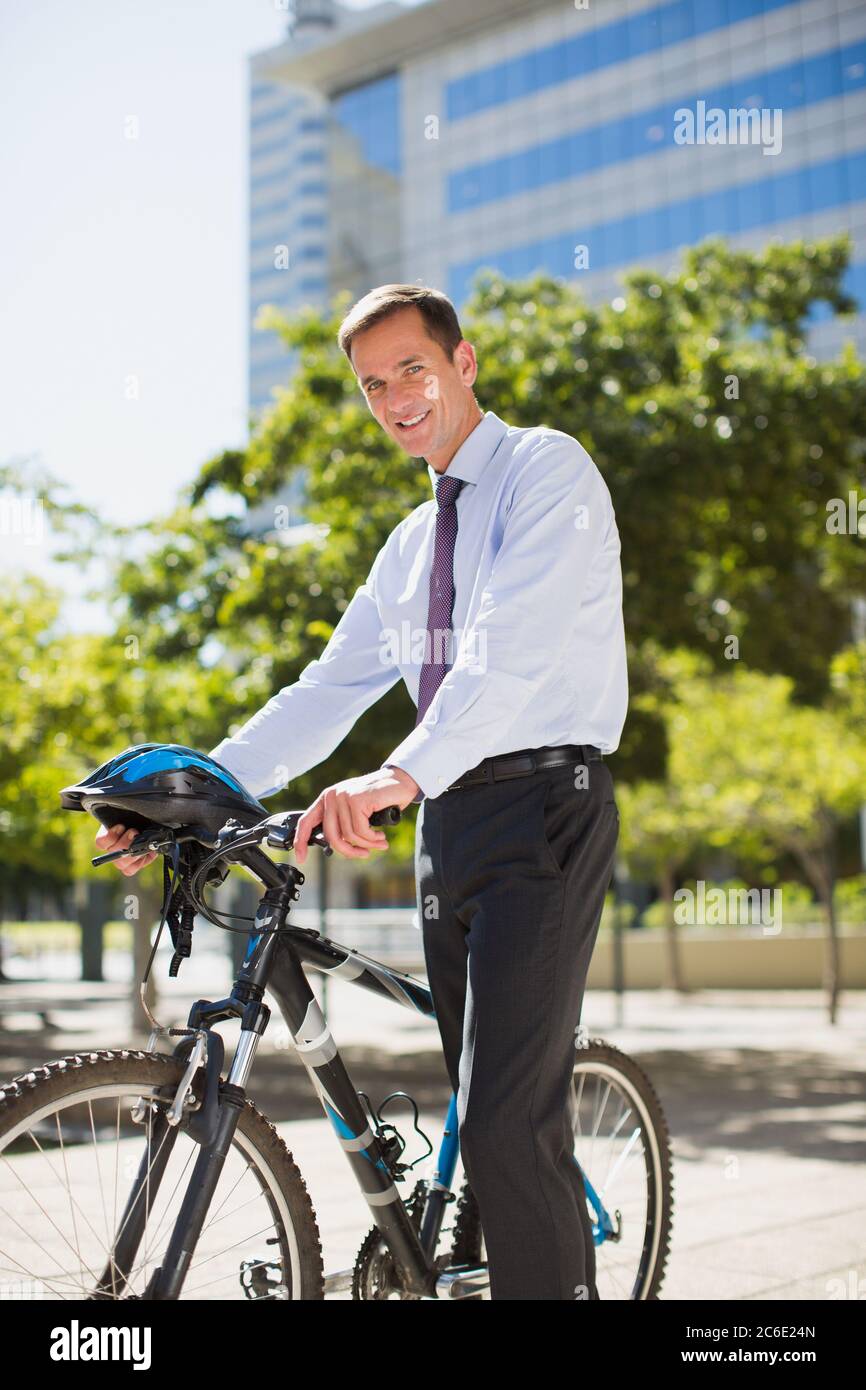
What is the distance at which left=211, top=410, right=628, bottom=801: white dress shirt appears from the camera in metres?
2.27

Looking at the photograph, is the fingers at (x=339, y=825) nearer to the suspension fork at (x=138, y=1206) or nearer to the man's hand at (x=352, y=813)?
the man's hand at (x=352, y=813)

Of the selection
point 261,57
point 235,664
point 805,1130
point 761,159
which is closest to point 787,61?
point 761,159

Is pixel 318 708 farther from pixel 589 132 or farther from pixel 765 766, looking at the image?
pixel 589 132

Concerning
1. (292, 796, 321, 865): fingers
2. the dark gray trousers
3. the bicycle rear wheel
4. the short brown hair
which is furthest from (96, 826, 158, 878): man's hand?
the bicycle rear wheel

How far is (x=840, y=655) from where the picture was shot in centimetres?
1337

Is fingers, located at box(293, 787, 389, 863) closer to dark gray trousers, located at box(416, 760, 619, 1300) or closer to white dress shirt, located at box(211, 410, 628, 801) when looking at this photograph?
white dress shirt, located at box(211, 410, 628, 801)

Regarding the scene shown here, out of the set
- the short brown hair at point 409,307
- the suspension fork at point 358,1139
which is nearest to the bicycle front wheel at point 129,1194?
the suspension fork at point 358,1139

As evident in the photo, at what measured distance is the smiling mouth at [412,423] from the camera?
2.71 meters

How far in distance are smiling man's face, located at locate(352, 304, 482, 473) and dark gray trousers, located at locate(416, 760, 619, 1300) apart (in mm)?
712

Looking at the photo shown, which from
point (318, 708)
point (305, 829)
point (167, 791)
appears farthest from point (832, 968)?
point (305, 829)

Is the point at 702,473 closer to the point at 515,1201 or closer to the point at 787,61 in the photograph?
the point at 515,1201
